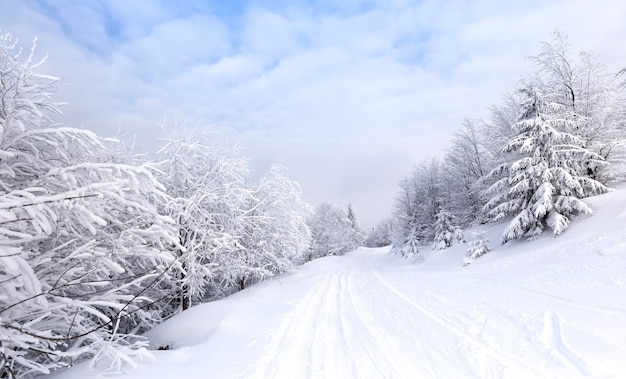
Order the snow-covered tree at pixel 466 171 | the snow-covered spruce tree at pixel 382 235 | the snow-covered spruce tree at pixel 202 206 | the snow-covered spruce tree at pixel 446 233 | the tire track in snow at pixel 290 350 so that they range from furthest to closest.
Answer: the snow-covered spruce tree at pixel 382 235 < the snow-covered tree at pixel 466 171 < the snow-covered spruce tree at pixel 446 233 < the snow-covered spruce tree at pixel 202 206 < the tire track in snow at pixel 290 350

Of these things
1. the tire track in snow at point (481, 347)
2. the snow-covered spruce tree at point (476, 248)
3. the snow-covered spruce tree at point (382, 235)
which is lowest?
the snow-covered spruce tree at point (382, 235)

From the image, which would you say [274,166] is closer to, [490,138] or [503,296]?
[503,296]

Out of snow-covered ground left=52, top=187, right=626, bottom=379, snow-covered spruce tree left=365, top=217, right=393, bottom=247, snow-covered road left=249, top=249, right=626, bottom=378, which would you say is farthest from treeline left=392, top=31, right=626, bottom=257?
snow-covered spruce tree left=365, top=217, right=393, bottom=247

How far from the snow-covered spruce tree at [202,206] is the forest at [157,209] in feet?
0.21

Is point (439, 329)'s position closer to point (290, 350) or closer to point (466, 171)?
point (290, 350)

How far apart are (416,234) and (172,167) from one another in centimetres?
2889

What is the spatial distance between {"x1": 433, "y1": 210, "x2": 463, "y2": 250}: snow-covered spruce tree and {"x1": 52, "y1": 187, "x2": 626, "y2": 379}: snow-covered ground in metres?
12.7

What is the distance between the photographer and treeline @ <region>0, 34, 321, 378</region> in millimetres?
3264

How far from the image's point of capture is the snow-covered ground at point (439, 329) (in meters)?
4.62

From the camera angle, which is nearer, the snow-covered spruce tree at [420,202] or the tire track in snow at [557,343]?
the tire track in snow at [557,343]

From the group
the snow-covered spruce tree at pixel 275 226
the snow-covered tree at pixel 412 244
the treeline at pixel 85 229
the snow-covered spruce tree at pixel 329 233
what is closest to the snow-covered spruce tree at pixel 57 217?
the treeline at pixel 85 229

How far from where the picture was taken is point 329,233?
6425cm

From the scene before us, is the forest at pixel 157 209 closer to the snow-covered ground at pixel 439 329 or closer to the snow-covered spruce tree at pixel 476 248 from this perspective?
the snow-covered spruce tree at pixel 476 248

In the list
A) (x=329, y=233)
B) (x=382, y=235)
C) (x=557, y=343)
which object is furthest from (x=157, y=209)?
(x=382, y=235)
